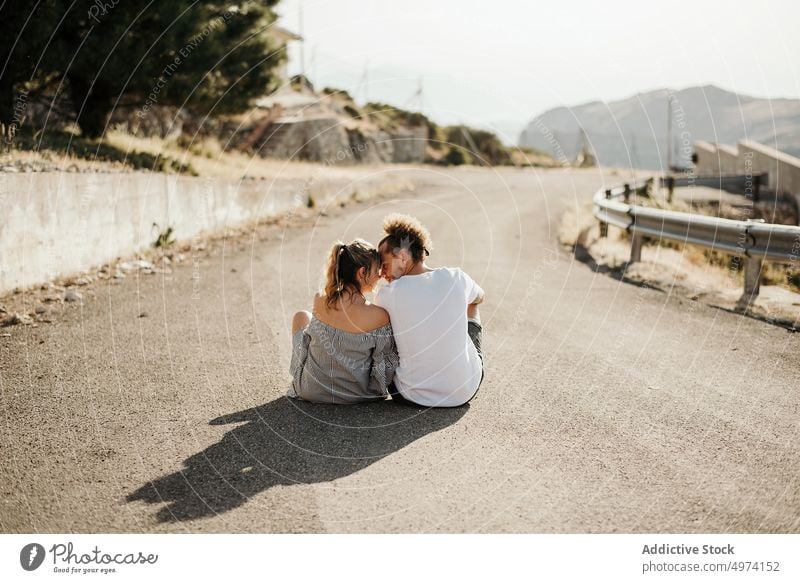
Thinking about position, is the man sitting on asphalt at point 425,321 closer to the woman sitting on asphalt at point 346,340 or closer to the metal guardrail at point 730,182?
the woman sitting on asphalt at point 346,340

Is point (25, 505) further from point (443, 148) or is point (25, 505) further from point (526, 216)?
point (443, 148)

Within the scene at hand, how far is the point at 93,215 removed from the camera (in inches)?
403

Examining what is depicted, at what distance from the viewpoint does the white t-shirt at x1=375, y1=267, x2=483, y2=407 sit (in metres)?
5.21

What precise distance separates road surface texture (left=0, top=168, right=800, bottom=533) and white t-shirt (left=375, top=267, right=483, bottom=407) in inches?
6.6

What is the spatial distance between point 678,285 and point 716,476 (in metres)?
6.09

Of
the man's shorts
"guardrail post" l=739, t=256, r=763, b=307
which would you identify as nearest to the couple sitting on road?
the man's shorts

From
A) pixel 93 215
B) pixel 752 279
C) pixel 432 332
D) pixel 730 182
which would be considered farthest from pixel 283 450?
pixel 730 182

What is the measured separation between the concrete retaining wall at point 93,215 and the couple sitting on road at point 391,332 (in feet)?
15.9

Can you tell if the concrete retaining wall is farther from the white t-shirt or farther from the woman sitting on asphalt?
the white t-shirt
